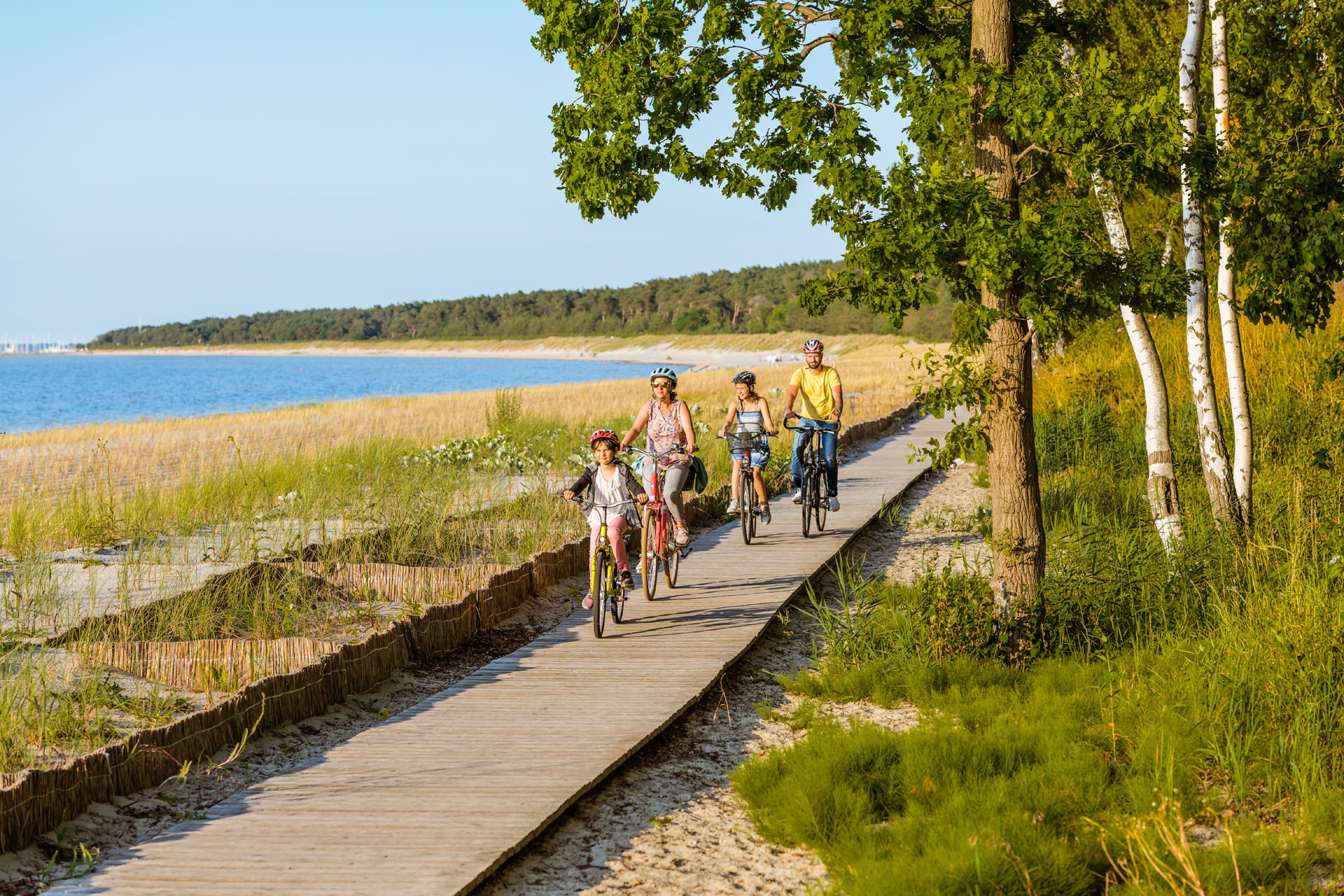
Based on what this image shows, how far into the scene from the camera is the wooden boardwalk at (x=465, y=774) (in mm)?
4012

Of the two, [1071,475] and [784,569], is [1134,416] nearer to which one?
[1071,475]

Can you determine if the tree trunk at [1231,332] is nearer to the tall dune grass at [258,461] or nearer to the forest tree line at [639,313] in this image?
the tall dune grass at [258,461]

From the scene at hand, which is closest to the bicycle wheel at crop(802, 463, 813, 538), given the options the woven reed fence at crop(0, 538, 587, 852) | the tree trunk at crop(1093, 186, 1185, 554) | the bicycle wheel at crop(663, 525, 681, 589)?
the bicycle wheel at crop(663, 525, 681, 589)

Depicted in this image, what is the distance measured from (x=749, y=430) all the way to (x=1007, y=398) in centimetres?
448

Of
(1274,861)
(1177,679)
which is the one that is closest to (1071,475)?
(1177,679)

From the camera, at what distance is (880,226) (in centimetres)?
620

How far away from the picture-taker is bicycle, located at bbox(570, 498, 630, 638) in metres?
7.36

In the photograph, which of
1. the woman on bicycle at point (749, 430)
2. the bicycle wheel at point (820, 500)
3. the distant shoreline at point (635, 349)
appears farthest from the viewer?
the distant shoreline at point (635, 349)

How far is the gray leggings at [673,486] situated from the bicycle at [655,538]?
43mm

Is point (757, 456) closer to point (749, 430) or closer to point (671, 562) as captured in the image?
point (749, 430)

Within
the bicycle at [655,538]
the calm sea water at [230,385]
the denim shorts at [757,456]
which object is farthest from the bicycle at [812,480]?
the calm sea water at [230,385]

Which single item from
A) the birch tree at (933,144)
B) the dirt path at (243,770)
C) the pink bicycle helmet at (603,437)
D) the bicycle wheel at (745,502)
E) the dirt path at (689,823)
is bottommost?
the dirt path at (689,823)

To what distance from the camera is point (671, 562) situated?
9297 millimetres

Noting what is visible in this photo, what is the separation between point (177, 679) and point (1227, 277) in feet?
25.9
